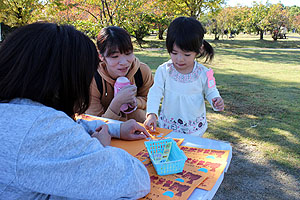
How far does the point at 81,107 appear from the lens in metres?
1.13

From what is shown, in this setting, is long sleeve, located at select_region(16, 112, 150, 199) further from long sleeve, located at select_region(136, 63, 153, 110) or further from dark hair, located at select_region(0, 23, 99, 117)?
long sleeve, located at select_region(136, 63, 153, 110)

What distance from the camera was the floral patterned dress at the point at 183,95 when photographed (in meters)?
2.13

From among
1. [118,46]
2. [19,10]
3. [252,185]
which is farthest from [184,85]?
[19,10]

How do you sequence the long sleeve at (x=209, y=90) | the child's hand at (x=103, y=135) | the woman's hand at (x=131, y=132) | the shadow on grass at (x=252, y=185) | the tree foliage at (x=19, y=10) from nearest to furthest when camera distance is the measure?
the child's hand at (x=103, y=135) < the woman's hand at (x=131, y=132) < the long sleeve at (x=209, y=90) < the shadow on grass at (x=252, y=185) < the tree foliage at (x=19, y=10)

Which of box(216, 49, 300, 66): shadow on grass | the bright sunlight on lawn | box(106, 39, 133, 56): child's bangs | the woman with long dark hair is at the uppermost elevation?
box(106, 39, 133, 56): child's bangs

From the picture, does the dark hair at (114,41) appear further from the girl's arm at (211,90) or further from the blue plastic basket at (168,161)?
the blue plastic basket at (168,161)

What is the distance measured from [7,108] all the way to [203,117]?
1642 mm

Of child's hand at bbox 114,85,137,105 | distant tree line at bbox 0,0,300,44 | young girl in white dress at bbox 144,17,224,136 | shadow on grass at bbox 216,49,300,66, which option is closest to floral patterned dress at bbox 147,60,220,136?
young girl in white dress at bbox 144,17,224,136

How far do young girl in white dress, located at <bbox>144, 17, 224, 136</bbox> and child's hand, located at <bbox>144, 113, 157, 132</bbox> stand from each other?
50 millimetres

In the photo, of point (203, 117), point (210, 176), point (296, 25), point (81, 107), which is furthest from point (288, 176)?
point (296, 25)

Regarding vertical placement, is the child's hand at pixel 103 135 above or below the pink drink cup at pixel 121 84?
below

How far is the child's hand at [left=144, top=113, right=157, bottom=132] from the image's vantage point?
1686 millimetres

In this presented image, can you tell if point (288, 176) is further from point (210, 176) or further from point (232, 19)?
point (232, 19)

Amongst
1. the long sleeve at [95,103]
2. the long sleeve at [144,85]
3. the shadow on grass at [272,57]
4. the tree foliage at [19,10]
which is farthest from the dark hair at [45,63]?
the shadow on grass at [272,57]
